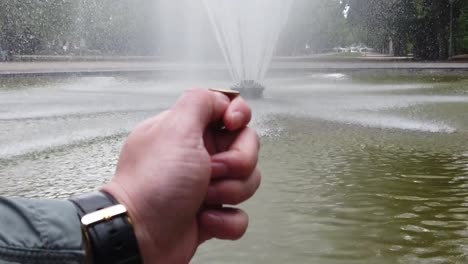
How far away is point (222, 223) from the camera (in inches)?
49.2

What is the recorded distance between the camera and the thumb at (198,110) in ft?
4.07

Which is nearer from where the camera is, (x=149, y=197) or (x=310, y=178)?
(x=149, y=197)

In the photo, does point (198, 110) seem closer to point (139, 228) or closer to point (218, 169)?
point (218, 169)

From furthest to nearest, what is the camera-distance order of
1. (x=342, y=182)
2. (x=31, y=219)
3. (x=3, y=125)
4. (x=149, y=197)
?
(x=3, y=125) < (x=342, y=182) < (x=149, y=197) < (x=31, y=219)

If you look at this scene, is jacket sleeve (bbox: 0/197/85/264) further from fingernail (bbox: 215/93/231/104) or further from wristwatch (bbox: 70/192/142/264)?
fingernail (bbox: 215/93/231/104)

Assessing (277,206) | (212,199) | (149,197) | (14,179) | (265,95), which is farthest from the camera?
(265,95)

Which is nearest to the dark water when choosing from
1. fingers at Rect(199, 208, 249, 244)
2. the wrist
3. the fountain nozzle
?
the fountain nozzle

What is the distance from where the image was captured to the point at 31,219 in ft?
3.07

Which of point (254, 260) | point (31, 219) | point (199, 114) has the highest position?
point (199, 114)

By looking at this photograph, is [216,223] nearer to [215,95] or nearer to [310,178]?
[215,95]

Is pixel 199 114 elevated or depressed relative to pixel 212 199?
elevated

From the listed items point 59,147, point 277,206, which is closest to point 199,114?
point 277,206

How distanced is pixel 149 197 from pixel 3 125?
9727mm

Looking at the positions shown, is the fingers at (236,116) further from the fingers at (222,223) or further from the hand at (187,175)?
the fingers at (222,223)
